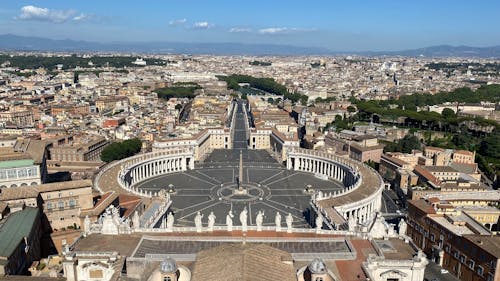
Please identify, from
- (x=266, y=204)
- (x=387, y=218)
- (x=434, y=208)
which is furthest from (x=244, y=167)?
(x=434, y=208)

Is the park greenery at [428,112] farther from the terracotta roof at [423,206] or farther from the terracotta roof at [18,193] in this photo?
the terracotta roof at [18,193]

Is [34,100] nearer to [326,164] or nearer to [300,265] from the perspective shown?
[326,164]

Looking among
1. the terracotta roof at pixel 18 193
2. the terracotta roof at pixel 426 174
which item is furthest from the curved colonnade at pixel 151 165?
the terracotta roof at pixel 426 174

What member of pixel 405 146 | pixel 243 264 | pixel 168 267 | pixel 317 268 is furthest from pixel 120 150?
Result: pixel 317 268

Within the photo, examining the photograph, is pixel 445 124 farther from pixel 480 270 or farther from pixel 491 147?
pixel 480 270

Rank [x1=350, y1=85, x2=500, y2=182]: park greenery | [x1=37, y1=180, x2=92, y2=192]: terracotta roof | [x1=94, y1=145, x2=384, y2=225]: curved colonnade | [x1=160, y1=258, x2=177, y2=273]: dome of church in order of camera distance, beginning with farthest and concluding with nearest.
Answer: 1. [x1=350, y1=85, x2=500, y2=182]: park greenery
2. [x1=94, y1=145, x2=384, y2=225]: curved colonnade
3. [x1=37, y1=180, x2=92, y2=192]: terracotta roof
4. [x1=160, y1=258, x2=177, y2=273]: dome of church

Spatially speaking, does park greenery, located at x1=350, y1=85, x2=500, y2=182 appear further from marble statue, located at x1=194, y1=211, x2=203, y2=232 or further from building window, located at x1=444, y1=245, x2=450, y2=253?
marble statue, located at x1=194, y1=211, x2=203, y2=232

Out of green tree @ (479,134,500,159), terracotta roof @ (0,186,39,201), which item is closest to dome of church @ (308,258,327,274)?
terracotta roof @ (0,186,39,201)

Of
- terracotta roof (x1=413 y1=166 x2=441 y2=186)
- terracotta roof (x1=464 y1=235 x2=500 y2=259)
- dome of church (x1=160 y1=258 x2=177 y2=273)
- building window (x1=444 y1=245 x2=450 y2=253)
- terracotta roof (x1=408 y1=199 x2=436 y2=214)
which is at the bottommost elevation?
building window (x1=444 y1=245 x2=450 y2=253)

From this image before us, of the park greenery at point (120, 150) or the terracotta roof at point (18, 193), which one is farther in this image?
the park greenery at point (120, 150)
